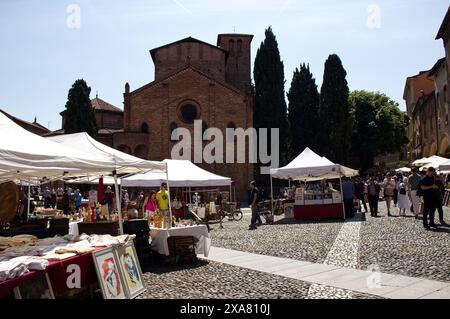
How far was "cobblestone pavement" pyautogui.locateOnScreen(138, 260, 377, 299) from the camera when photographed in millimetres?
5590

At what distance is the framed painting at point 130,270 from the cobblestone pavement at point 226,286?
6.2 inches

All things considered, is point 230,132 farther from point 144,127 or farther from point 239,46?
point 239,46

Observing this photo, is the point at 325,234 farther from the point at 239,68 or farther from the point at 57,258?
the point at 239,68

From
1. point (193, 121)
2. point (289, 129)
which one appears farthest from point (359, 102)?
point (193, 121)

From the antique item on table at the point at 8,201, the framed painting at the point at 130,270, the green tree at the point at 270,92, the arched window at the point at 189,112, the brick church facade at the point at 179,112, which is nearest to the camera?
the framed painting at the point at 130,270

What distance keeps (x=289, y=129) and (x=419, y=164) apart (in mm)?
20303

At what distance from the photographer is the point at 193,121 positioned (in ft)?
118

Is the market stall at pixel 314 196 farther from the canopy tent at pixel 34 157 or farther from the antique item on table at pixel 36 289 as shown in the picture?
the antique item on table at pixel 36 289

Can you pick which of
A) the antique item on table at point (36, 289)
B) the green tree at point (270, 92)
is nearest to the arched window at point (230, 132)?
the green tree at point (270, 92)

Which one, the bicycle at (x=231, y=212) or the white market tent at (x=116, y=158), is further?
the bicycle at (x=231, y=212)

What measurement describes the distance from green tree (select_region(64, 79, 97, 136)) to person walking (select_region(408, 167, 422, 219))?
29818 mm

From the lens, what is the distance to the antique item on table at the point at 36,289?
4.38 meters

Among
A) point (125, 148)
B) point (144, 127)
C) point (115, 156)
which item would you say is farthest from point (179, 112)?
point (115, 156)

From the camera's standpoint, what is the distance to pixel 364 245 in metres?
9.52
